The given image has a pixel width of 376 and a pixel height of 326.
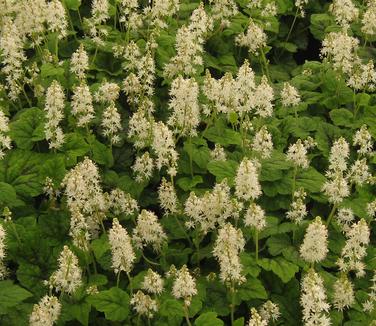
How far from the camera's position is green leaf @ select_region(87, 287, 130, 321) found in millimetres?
4469

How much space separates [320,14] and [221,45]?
57.5 inches

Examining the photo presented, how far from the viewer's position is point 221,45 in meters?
7.31

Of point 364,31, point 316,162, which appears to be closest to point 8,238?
point 316,162

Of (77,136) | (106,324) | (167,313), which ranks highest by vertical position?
(77,136)

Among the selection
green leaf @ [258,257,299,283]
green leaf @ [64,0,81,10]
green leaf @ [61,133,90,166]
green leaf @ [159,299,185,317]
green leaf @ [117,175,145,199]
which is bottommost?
green leaf @ [258,257,299,283]

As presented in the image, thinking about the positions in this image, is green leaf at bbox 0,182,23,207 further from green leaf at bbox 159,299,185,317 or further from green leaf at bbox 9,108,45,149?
green leaf at bbox 159,299,185,317

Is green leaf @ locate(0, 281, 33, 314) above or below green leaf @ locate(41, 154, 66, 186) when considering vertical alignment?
below

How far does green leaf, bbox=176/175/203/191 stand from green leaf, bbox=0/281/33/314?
1.63 metres

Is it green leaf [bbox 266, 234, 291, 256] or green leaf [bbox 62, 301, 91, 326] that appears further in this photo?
green leaf [bbox 266, 234, 291, 256]

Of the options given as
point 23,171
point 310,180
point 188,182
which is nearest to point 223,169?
point 188,182

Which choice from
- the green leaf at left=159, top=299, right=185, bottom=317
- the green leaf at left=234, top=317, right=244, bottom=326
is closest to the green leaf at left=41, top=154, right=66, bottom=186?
the green leaf at left=159, top=299, right=185, bottom=317

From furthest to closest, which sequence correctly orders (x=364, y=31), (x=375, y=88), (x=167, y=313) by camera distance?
1. (x=364, y=31)
2. (x=375, y=88)
3. (x=167, y=313)

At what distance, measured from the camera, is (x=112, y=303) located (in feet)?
14.9

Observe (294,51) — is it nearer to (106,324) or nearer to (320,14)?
(320,14)
